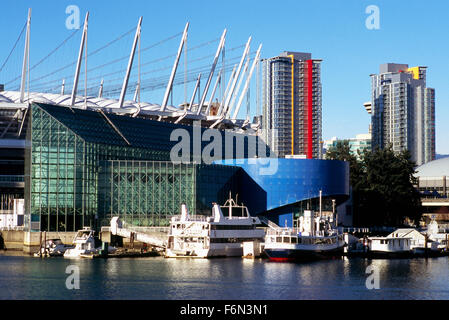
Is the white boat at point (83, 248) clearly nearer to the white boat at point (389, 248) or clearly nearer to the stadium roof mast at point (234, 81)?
the white boat at point (389, 248)

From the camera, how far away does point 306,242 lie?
103000mm

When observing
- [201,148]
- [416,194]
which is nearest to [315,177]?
[201,148]

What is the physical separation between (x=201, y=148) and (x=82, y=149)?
41982mm

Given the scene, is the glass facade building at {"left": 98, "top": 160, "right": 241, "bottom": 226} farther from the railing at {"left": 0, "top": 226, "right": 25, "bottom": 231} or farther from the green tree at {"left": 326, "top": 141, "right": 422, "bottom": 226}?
the green tree at {"left": 326, "top": 141, "right": 422, "bottom": 226}

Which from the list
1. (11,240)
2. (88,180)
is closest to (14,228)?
(11,240)

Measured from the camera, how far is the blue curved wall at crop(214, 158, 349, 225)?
→ 136125mm

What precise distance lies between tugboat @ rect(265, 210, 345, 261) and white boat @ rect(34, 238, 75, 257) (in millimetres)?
28354

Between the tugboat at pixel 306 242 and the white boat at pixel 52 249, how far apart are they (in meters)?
28.4

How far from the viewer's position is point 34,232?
116 meters

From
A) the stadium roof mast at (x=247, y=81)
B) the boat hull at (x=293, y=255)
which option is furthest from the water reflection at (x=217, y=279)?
the stadium roof mast at (x=247, y=81)

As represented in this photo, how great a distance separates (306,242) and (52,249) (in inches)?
1333

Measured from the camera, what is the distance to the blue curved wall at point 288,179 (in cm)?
13612

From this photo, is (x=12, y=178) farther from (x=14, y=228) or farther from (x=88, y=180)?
(x=88, y=180)

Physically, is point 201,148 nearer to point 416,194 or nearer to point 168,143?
point 168,143
